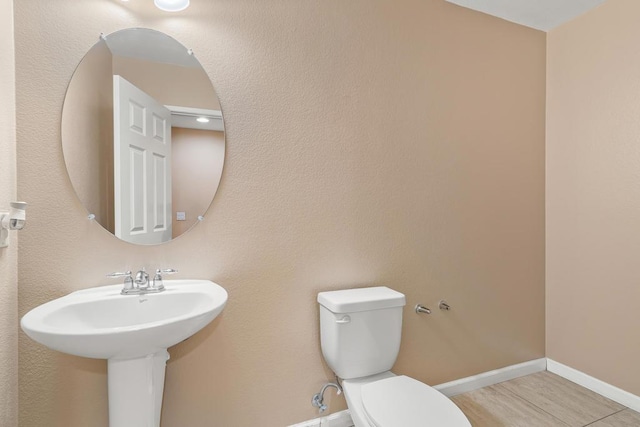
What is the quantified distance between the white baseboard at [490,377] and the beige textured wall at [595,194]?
0.16m

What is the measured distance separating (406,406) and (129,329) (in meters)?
1.02

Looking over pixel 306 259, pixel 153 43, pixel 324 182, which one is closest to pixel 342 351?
pixel 306 259

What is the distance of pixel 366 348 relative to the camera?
1.60 meters

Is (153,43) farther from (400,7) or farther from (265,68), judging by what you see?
(400,7)

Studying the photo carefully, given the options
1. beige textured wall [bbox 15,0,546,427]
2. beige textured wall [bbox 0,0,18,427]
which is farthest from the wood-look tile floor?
beige textured wall [bbox 0,0,18,427]

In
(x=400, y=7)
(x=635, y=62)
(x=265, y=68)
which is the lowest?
(x=265, y=68)

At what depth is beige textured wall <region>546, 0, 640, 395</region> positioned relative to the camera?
196 centimetres

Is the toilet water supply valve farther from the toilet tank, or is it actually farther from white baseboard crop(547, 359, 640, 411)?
white baseboard crop(547, 359, 640, 411)

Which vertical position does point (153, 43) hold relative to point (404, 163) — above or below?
above

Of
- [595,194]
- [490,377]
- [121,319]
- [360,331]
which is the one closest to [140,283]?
[121,319]

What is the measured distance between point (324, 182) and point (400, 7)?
1.12 meters

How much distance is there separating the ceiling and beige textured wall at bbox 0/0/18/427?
223 cm

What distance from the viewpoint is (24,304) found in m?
1.33

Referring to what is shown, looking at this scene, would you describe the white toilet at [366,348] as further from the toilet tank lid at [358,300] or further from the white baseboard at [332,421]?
the white baseboard at [332,421]
